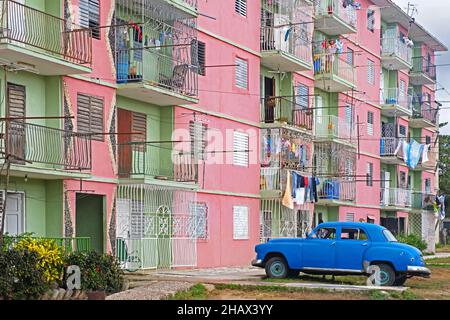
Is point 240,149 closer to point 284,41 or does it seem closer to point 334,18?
point 284,41

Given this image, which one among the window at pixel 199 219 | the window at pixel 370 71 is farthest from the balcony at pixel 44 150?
the window at pixel 370 71

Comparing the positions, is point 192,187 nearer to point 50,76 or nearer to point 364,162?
point 50,76

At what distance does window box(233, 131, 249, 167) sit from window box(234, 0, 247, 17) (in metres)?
4.95

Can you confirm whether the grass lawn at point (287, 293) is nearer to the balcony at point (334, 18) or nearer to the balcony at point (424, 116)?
the balcony at point (334, 18)

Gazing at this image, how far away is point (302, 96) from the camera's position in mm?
39438

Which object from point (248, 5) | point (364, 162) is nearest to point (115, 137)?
point (248, 5)

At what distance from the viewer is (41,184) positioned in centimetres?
2403

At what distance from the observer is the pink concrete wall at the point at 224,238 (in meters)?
31.3

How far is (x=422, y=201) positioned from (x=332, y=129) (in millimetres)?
16981

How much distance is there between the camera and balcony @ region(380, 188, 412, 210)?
164ft

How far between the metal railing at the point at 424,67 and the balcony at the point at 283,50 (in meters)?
21.1

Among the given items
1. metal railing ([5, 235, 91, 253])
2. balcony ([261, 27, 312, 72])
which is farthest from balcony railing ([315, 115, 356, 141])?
metal railing ([5, 235, 91, 253])

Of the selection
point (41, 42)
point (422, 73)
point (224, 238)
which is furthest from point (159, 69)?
point (422, 73)

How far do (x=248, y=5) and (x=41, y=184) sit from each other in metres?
14.6
